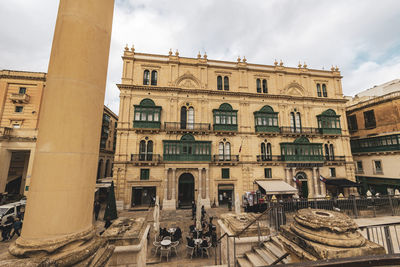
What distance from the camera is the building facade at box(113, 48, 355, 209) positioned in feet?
68.3

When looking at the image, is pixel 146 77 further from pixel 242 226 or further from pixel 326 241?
pixel 326 241

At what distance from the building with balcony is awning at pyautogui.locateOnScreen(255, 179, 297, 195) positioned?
1341 cm

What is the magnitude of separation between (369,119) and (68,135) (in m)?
36.8

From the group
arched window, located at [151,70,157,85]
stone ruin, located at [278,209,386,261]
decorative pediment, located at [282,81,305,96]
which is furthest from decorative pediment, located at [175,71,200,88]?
stone ruin, located at [278,209,386,261]

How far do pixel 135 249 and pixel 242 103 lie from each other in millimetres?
22118

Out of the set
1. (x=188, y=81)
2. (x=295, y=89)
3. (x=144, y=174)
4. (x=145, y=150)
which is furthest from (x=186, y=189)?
(x=295, y=89)

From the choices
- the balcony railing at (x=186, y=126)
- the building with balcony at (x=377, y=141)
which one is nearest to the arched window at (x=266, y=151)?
the balcony railing at (x=186, y=126)

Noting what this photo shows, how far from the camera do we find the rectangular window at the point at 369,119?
25453mm

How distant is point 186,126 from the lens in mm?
22578

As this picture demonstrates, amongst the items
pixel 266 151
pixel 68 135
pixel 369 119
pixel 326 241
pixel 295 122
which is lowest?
pixel 326 241

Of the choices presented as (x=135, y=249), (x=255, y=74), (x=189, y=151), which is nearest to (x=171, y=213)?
(x=189, y=151)

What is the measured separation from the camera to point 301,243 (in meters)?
3.31

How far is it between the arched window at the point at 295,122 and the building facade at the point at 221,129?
0.14 m

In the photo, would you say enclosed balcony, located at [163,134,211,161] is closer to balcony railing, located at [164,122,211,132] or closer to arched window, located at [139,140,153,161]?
balcony railing, located at [164,122,211,132]
